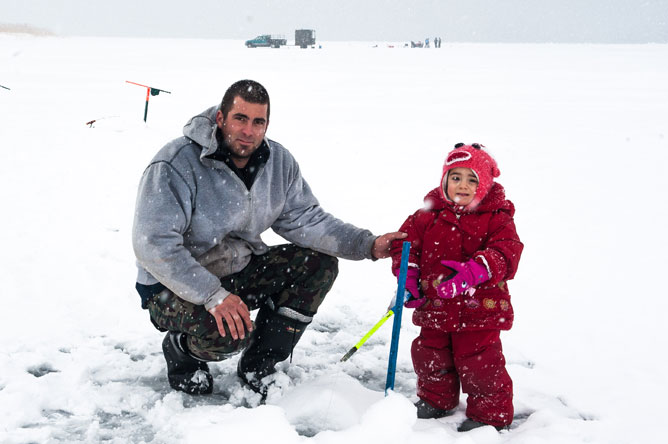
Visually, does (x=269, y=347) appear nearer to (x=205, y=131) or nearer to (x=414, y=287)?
(x=414, y=287)

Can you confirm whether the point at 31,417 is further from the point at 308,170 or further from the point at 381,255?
the point at 308,170

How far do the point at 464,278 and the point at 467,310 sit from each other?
252 mm

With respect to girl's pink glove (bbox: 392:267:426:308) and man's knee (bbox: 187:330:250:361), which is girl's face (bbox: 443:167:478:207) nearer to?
girl's pink glove (bbox: 392:267:426:308)

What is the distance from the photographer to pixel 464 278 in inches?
104

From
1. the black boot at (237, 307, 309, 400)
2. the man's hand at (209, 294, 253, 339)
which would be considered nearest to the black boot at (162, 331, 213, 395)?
the black boot at (237, 307, 309, 400)

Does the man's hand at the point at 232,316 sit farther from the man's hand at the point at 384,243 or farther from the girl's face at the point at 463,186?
the girl's face at the point at 463,186

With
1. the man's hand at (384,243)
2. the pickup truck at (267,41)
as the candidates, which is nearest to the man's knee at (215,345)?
the man's hand at (384,243)

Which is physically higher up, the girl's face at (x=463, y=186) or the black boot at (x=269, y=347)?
the girl's face at (x=463, y=186)

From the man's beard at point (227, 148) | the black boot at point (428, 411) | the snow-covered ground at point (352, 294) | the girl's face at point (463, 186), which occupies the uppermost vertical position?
the man's beard at point (227, 148)

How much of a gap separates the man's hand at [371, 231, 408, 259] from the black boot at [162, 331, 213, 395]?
107 cm

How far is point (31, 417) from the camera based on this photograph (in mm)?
2766

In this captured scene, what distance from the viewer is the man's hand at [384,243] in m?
3.08

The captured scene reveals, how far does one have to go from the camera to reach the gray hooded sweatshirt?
2.76 meters

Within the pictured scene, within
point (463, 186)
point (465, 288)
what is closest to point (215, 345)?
point (465, 288)
